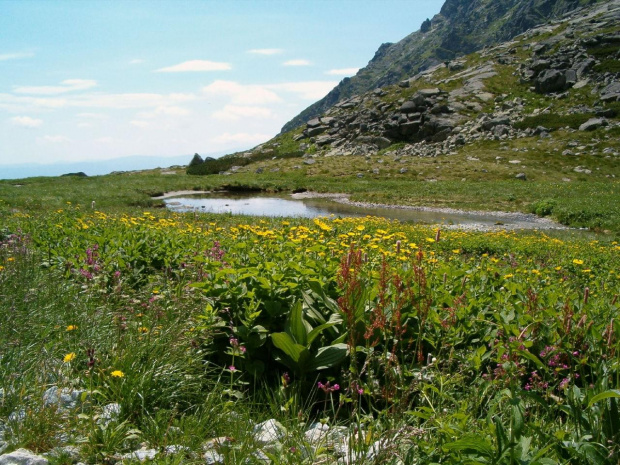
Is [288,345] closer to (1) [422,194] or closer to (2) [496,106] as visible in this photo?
(1) [422,194]

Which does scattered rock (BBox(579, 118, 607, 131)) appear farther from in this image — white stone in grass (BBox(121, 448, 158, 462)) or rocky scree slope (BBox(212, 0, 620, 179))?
white stone in grass (BBox(121, 448, 158, 462))

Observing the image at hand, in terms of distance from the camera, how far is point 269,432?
10.8 ft

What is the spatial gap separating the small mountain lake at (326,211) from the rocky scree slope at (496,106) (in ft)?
75.0

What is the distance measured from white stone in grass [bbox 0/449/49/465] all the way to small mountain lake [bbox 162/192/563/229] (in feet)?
71.7

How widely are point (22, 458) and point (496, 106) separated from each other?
84.2 m

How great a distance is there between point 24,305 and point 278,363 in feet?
9.25

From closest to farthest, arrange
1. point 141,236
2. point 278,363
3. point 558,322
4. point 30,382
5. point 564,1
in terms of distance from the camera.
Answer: point 30,382
point 558,322
point 278,363
point 141,236
point 564,1

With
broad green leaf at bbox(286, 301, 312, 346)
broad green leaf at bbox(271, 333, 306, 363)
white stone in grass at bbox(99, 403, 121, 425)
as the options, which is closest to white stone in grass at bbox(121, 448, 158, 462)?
white stone in grass at bbox(99, 403, 121, 425)

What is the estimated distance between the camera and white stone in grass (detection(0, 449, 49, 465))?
2582mm

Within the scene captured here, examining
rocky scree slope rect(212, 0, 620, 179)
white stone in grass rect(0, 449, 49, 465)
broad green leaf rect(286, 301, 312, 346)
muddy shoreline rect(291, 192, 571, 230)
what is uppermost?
rocky scree slope rect(212, 0, 620, 179)

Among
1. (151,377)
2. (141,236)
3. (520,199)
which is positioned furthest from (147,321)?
(520,199)

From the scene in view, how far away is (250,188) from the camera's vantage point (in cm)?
4972

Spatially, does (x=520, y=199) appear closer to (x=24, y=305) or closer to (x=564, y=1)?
(x=24, y=305)

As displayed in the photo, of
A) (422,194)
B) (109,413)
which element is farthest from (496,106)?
(109,413)
